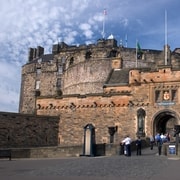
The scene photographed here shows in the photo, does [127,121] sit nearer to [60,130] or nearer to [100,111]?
[100,111]

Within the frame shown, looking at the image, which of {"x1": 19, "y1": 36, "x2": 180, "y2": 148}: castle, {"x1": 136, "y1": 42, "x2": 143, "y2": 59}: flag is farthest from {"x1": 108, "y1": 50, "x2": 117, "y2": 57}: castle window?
{"x1": 19, "y1": 36, "x2": 180, "y2": 148}: castle

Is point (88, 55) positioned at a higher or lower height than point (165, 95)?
higher

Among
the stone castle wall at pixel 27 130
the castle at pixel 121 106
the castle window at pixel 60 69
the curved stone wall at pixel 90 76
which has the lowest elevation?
the stone castle wall at pixel 27 130

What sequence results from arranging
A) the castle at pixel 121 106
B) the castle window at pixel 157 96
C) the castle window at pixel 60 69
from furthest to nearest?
the castle window at pixel 60 69 → the castle window at pixel 157 96 → the castle at pixel 121 106

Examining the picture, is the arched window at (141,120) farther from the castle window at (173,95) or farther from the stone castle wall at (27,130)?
the stone castle wall at (27,130)

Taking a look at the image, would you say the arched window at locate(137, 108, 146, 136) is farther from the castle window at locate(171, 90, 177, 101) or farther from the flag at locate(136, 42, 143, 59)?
the flag at locate(136, 42, 143, 59)

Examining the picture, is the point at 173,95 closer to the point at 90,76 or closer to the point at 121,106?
the point at 121,106

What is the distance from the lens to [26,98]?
63.7 m

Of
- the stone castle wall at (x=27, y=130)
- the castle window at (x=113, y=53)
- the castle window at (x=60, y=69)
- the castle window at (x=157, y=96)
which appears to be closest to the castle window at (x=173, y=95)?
the castle window at (x=157, y=96)

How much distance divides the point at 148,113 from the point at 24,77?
4182 cm

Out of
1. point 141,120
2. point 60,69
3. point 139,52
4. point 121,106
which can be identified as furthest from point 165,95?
point 60,69

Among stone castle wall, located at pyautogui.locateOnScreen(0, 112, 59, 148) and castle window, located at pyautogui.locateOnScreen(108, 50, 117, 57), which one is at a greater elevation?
castle window, located at pyautogui.locateOnScreen(108, 50, 117, 57)

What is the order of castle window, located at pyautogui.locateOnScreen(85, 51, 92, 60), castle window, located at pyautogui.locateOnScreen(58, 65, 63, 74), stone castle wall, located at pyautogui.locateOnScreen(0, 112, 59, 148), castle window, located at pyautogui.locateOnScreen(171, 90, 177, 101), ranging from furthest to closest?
1. castle window, located at pyautogui.locateOnScreen(58, 65, 63, 74)
2. castle window, located at pyautogui.locateOnScreen(85, 51, 92, 60)
3. castle window, located at pyautogui.locateOnScreen(171, 90, 177, 101)
4. stone castle wall, located at pyautogui.locateOnScreen(0, 112, 59, 148)

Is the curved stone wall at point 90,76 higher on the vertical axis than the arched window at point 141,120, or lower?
higher
